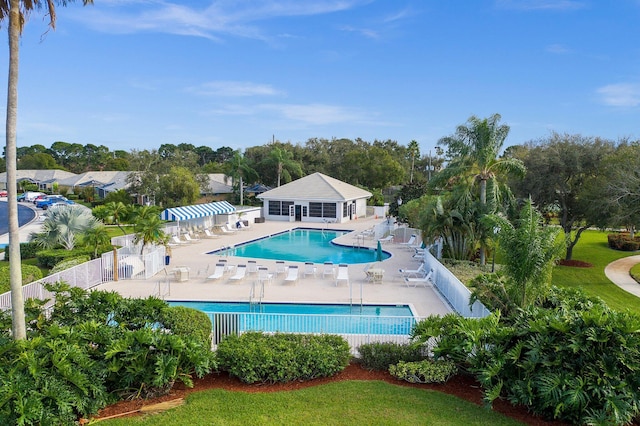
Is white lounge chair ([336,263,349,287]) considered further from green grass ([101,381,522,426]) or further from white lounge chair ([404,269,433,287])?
green grass ([101,381,522,426])

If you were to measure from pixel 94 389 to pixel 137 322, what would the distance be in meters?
1.79

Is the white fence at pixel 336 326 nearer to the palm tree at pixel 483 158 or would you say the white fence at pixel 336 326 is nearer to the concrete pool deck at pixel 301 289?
the concrete pool deck at pixel 301 289

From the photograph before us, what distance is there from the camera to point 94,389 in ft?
20.9

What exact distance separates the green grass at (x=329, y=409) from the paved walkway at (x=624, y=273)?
1413 centimetres

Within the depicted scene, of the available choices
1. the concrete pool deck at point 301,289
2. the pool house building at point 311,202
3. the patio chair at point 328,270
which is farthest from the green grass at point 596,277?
the pool house building at point 311,202

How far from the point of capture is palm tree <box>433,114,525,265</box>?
18.9 metres

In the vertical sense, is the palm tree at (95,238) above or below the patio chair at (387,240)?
above

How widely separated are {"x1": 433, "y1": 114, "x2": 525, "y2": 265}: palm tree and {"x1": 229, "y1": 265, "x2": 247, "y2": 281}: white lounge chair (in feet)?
33.9

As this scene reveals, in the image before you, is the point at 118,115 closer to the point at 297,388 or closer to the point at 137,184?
the point at 137,184

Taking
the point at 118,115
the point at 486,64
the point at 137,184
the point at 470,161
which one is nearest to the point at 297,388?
the point at 470,161

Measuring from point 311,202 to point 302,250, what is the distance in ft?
40.0

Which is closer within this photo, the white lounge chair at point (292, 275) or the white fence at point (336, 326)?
the white fence at point (336, 326)

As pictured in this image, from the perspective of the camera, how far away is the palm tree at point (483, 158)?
61.9 feet

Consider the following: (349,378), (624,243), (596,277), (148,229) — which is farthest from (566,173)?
(148,229)
